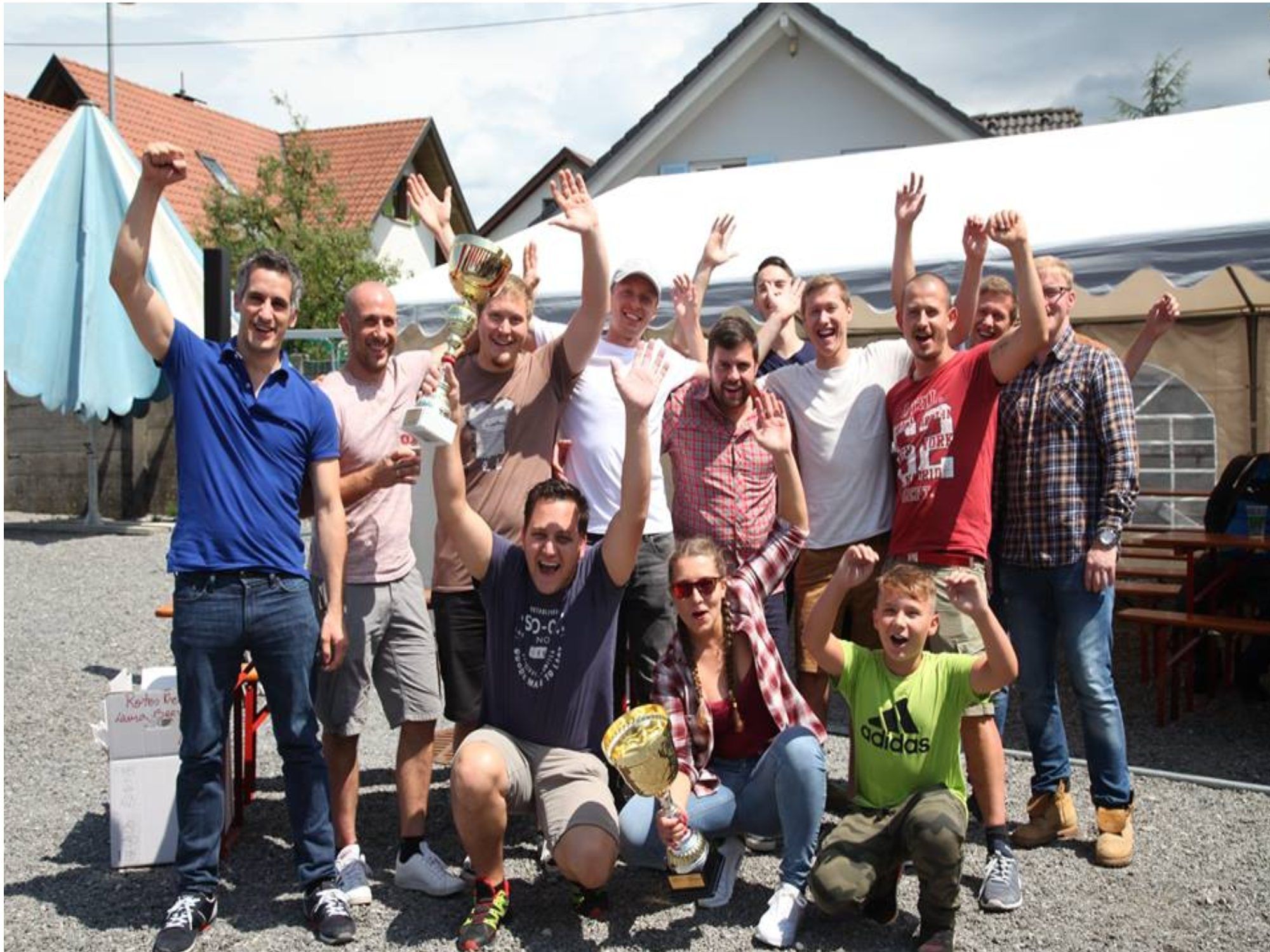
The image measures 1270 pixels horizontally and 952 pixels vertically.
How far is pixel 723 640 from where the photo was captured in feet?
11.8

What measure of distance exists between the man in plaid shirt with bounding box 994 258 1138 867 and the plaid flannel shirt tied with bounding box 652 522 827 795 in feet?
2.91

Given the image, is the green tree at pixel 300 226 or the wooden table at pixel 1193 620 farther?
the green tree at pixel 300 226

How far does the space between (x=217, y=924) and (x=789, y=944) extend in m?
1.66

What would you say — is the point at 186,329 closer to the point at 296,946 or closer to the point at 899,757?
the point at 296,946

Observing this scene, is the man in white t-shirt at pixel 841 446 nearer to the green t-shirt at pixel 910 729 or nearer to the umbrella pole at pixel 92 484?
the green t-shirt at pixel 910 729

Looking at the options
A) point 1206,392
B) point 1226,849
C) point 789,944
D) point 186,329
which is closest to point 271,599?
point 186,329

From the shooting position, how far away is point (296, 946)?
328 centimetres

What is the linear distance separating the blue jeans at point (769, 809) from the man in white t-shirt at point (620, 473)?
63cm

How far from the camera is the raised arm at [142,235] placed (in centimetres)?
306

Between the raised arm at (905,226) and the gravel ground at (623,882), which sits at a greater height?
the raised arm at (905,226)

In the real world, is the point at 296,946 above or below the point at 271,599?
below

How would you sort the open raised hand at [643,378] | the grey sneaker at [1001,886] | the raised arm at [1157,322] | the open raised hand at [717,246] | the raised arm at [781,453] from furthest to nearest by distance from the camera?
1. the open raised hand at [717,246]
2. the raised arm at [1157,322]
3. the raised arm at [781,453]
4. the grey sneaker at [1001,886]
5. the open raised hand at [643,378]

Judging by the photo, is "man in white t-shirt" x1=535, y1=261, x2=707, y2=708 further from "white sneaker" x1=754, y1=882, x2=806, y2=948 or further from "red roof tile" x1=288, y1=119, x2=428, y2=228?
"red roof tile" x1=288, y1=119, x2=428, y2=228

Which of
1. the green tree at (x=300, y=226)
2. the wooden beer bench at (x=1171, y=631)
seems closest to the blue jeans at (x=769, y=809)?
the wooden beer bench at (x=1171, y=631)
